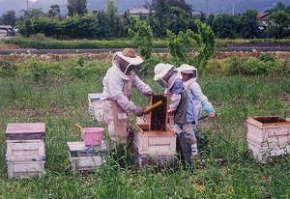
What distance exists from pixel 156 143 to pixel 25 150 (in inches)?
65.6

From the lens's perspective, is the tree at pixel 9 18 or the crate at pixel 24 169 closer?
the crate at pixel 24 169

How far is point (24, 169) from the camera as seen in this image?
6.46 metres

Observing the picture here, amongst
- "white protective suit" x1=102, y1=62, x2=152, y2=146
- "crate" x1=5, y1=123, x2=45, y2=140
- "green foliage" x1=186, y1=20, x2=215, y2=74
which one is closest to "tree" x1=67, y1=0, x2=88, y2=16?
"green foliage" x1=186, y1=20, x2=215, y2=74

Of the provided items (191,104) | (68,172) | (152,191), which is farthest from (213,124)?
(152,191)

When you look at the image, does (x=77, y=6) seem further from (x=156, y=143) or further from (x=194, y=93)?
(x=156, y=143)

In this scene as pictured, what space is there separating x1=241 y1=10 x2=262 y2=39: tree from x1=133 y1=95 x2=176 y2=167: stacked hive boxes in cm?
3271

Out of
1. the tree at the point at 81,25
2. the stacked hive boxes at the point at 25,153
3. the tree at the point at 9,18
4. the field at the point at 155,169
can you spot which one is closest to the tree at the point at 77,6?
the tree at the point at 81,25

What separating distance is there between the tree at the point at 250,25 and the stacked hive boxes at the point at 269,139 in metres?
32.2

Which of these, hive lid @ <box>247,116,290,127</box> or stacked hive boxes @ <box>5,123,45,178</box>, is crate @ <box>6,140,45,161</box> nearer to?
stacked hive boxes @ <box>5,123,45,178</box>

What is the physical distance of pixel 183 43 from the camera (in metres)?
17.7

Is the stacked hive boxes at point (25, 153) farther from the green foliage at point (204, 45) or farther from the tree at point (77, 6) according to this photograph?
the tree at point (77, 6)

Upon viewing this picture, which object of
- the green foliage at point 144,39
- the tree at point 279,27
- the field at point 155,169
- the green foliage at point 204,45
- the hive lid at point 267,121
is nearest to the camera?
the field at point 155,169

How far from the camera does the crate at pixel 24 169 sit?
6.42 metres

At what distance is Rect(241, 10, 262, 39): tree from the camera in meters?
38.3
